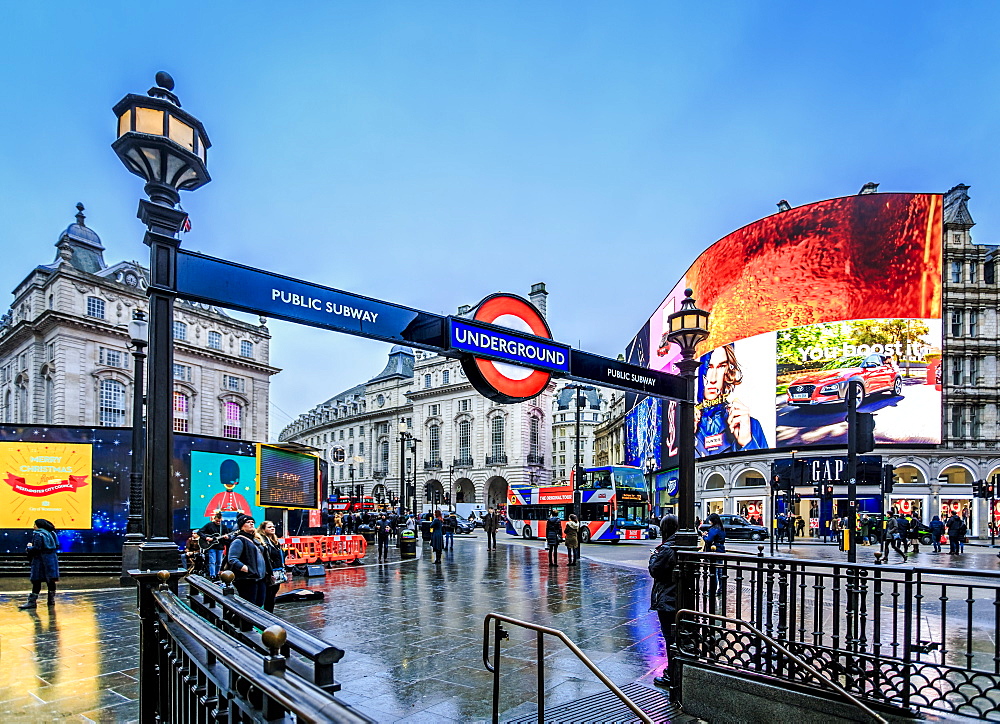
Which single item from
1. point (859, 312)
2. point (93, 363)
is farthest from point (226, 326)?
point (859, 312)

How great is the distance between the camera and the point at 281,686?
6.44 feet

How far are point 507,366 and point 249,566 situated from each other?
15.3ft

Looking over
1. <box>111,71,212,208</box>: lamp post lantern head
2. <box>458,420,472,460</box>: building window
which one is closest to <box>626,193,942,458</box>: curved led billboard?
<box>458,420,472,460</box>: building window

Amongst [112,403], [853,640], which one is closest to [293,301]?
[853,640]

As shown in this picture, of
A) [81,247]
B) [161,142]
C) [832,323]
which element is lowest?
[161,142]

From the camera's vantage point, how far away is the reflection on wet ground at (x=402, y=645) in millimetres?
6578

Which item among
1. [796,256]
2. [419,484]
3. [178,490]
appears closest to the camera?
[178,490]

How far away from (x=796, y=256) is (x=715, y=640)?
1950 inches

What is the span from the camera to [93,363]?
154ft

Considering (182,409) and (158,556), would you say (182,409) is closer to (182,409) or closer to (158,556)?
(182,409)

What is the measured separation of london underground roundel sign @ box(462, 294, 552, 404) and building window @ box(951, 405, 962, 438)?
176 feet

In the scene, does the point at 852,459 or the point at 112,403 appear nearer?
the point at 852,459

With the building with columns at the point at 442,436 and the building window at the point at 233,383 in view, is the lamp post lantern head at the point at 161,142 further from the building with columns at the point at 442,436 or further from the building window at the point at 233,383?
the building with columns at the point at 442,436

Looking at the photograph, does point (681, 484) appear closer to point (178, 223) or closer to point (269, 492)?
point (178, 223)
